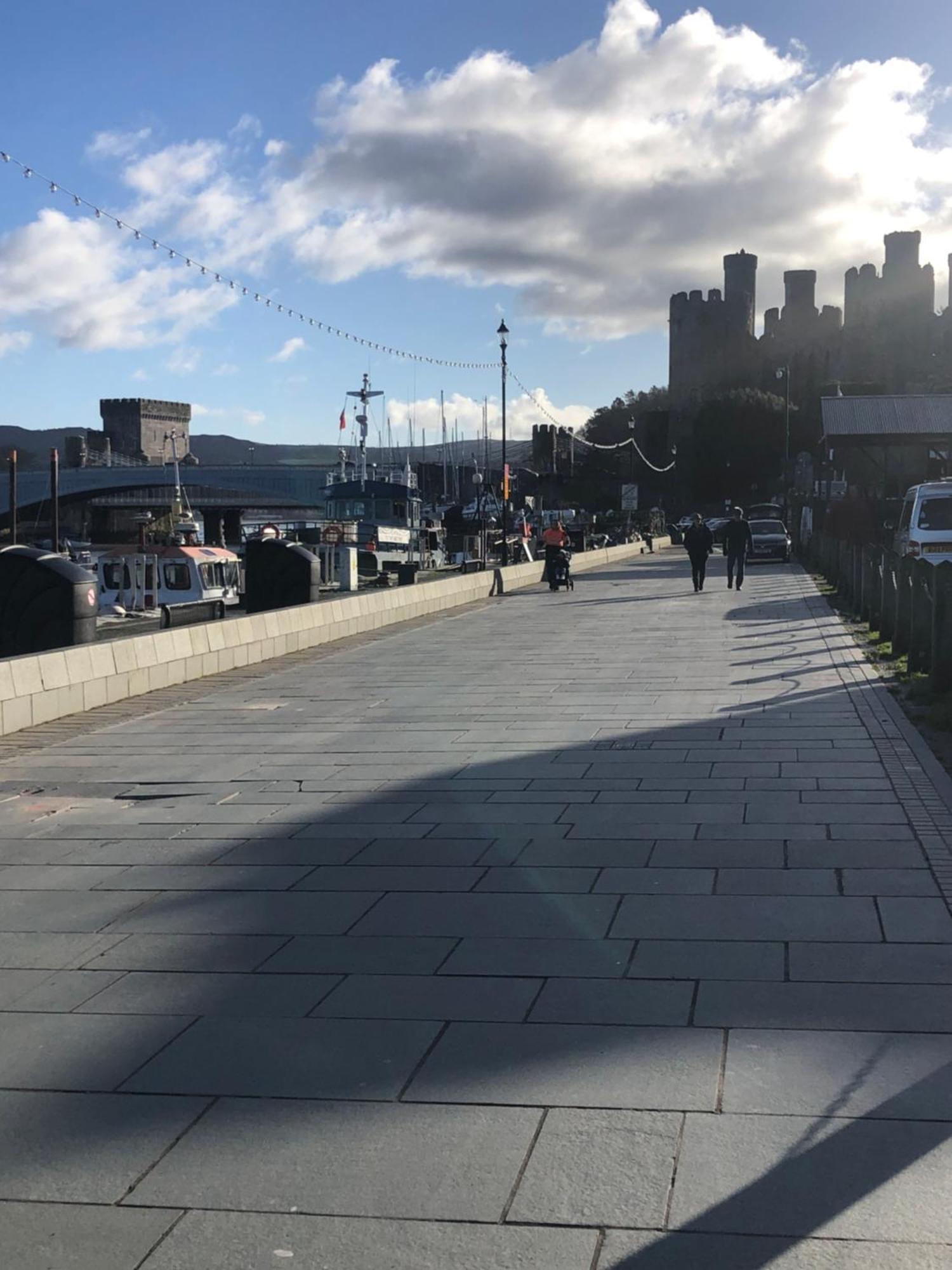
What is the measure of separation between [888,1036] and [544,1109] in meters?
1.24

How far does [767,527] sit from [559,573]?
60.2 ft

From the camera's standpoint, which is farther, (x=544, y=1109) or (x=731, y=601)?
(x=731, y=601)

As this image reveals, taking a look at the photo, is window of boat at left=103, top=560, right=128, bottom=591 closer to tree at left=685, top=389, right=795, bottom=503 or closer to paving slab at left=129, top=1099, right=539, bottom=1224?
paving slab at left=129, top=1099, right=539, bottom=1224

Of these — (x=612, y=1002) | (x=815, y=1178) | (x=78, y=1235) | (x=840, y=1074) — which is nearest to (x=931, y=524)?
(x=612, y=1002)

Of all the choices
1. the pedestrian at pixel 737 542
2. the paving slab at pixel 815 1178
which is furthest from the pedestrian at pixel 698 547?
the paving slab at pixel 815 1178

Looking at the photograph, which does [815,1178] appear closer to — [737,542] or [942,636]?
[942,636]

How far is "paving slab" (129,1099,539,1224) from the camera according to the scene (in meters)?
3.59

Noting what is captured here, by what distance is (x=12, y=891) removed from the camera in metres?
6.85

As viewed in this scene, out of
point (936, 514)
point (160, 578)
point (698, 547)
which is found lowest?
point (160, 578)

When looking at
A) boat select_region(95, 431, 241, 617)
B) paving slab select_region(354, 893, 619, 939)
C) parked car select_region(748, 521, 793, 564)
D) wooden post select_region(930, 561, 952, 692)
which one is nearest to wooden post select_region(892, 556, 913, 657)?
wooden post select_region(930, 561, 952, 692)

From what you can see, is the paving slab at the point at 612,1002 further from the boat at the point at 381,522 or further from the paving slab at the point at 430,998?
the boat at the point at 381,522

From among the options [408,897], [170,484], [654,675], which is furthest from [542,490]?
[408,897]

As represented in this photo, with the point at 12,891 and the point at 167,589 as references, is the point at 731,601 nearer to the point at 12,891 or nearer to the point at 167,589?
the point at 167,589

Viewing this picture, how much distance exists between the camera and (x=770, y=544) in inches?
1921
